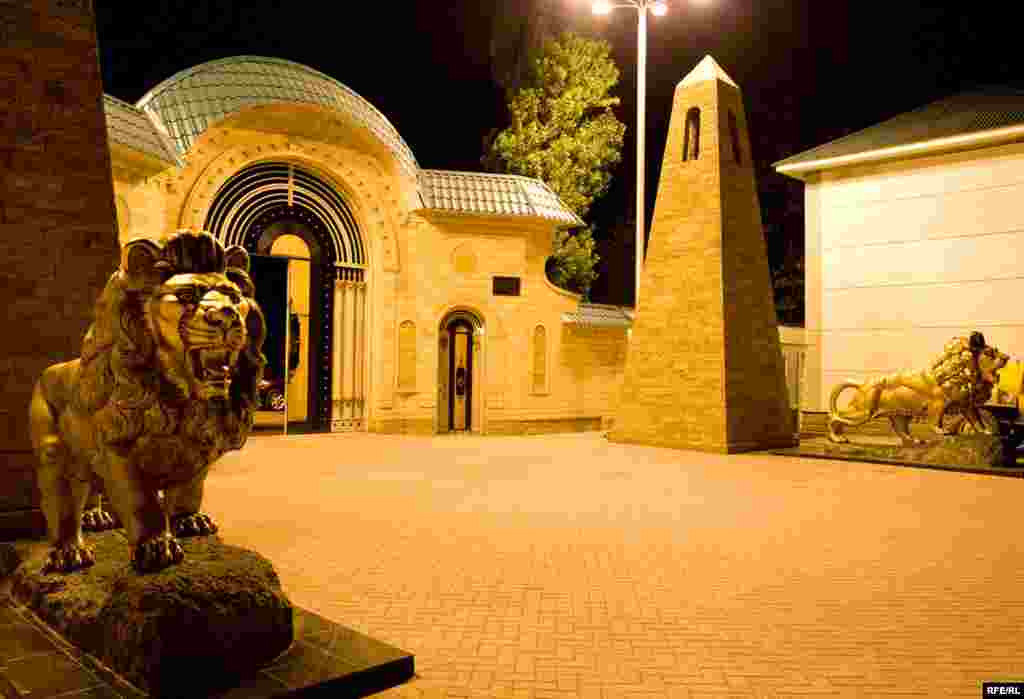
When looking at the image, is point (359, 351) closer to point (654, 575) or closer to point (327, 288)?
point (327, 288)

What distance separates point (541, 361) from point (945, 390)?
29.2 ft

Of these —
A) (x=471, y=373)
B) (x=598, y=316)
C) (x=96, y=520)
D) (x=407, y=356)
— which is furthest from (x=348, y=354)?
(x=96, y=520)

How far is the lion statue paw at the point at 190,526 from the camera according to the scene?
414 cm

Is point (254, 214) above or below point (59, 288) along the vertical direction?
above

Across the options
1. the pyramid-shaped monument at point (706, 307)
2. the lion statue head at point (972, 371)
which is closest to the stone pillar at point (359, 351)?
the pyramid-shaped monument at point (706, 307)

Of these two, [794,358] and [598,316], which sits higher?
[598,316]

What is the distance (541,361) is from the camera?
63.0 ft

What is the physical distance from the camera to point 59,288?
18.2ft

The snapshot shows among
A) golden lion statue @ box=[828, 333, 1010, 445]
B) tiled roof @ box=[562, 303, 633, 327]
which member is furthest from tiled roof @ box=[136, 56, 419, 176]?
golden lion statue @ box=[828, 333, 1010, 445]

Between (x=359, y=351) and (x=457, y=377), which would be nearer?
(x=359, y=351)

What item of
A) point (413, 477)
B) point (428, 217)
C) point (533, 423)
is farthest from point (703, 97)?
point (413, 477)

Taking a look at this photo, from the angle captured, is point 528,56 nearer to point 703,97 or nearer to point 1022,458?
point 703,97

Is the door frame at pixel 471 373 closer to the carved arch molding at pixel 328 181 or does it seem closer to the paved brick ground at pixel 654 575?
the carved arch molding at pixel 328 181

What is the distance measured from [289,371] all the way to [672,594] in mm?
13726
